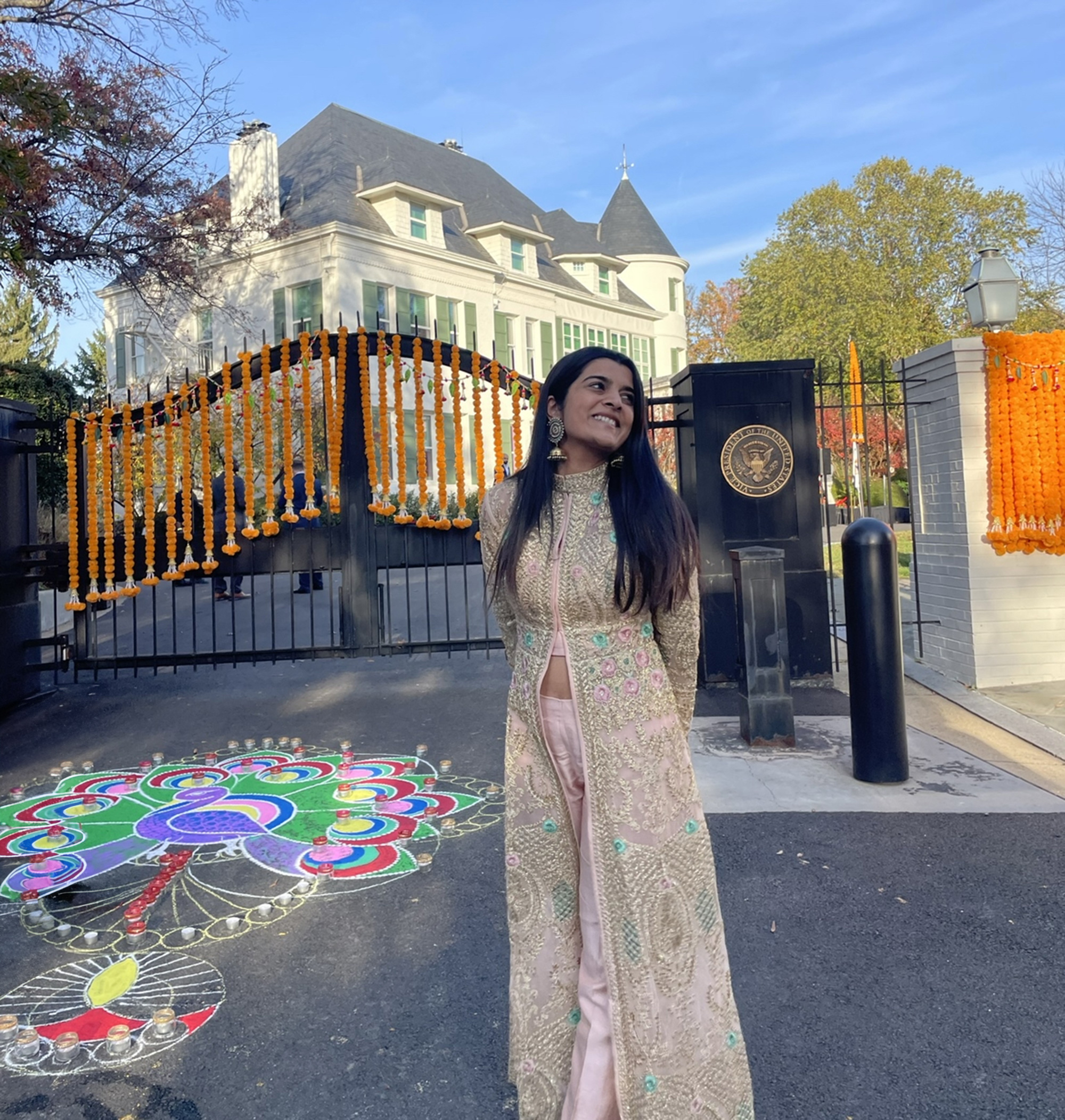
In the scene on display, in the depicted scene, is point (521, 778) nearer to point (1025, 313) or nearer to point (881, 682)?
point (881, 682)

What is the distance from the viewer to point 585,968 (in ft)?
7.30

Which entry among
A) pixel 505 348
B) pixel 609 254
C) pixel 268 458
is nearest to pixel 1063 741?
pixel 268 458

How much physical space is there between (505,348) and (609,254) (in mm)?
9937

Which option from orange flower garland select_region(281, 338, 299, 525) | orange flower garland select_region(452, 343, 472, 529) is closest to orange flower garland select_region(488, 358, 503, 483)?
orange flower garland select_region(452, 343, 472, 529)

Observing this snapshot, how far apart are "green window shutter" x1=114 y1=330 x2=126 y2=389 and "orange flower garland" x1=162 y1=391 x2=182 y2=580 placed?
26117 millimetres

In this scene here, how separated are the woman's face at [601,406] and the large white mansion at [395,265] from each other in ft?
70.2

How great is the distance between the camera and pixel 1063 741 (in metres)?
5.98

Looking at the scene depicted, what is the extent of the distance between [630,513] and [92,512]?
6.67 m

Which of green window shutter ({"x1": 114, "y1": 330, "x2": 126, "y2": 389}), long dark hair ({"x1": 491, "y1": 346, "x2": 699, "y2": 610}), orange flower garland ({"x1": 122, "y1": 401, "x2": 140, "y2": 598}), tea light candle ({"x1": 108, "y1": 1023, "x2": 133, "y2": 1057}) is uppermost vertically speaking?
green window shutter ({"x1": 114, "y1": 330, "x2": 126, "y2": 389})

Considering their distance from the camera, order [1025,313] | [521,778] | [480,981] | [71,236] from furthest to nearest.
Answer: [1025,313], [71,236], [480,981], [521,778]

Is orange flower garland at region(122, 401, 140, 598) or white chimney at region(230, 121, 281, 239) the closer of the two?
orange flower garland at region(122, 401, 140, 598)

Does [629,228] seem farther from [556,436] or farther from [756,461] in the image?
[556,436]

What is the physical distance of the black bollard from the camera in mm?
5242

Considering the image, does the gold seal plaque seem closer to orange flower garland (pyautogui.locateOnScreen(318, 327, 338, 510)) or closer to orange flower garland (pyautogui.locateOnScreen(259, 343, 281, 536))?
orange flower garland (pyautogui.locateOnScreen(318, 327, 338, 510))
